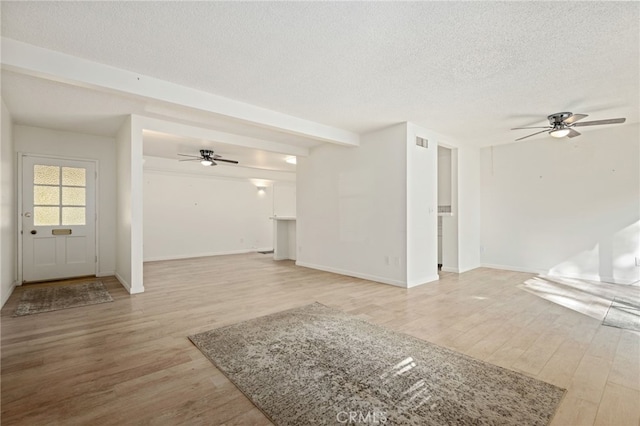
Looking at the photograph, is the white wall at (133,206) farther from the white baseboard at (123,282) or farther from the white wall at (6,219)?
the white wall at (6,219)

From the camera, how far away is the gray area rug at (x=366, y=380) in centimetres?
168

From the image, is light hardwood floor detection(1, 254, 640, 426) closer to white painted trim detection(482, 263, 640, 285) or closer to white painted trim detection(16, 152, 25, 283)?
white painted trim detection(482, 263, 640, 285)

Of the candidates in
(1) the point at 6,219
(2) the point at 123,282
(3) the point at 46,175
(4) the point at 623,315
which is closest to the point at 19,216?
(3) the point at 46,175

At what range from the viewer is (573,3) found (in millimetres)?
2018

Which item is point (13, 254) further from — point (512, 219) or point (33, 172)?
point (512, 219)

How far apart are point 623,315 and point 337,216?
419cm

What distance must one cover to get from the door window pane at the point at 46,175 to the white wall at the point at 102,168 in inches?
10.6

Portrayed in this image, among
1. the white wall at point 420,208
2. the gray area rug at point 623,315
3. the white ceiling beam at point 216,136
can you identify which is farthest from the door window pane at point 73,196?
the gray area rug at point 623,315

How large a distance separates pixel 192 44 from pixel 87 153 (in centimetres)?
440

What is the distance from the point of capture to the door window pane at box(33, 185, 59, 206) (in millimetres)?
4992

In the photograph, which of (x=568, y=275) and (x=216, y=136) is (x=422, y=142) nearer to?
(x=216, y=136)

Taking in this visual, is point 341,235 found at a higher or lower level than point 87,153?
lower

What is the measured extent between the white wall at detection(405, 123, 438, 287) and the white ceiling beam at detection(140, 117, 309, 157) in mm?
2566

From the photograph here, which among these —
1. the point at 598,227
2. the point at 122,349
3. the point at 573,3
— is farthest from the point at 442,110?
the point at 122,349
